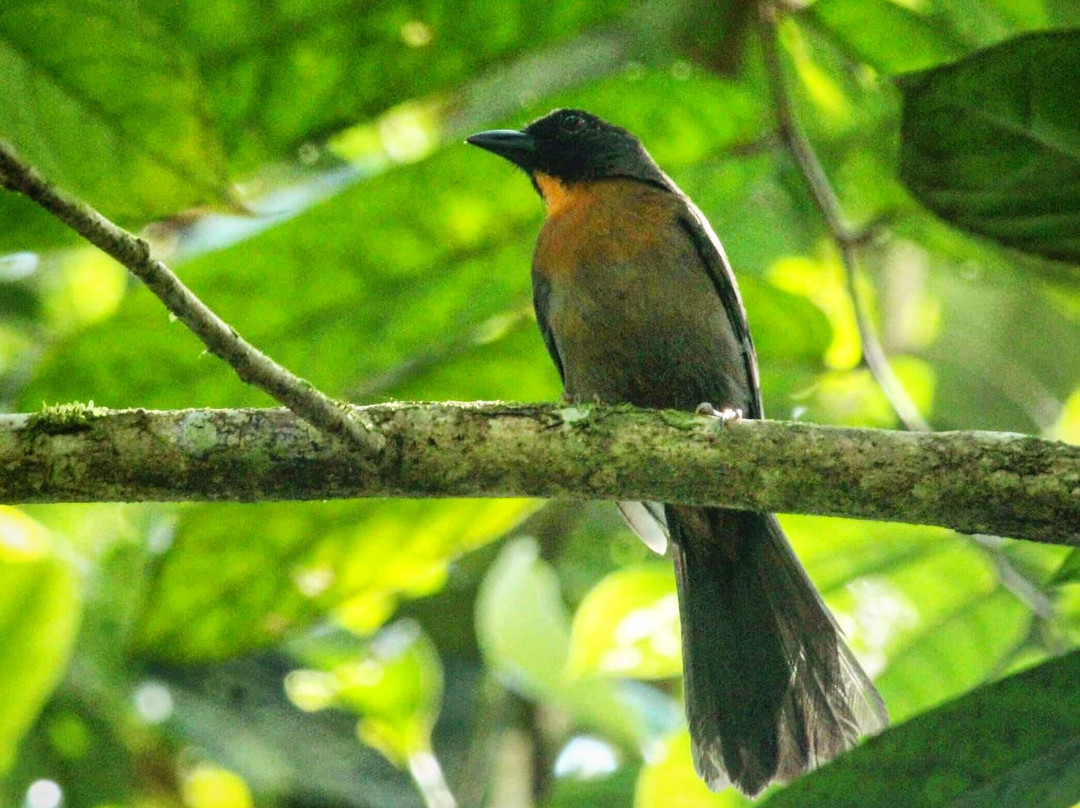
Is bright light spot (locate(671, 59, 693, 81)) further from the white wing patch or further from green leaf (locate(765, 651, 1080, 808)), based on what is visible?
green leaf (locate(765, 651, 1080, 808))

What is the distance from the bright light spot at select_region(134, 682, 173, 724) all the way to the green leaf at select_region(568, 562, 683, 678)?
1.28 meters

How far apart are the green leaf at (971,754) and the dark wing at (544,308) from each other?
186 centimetres

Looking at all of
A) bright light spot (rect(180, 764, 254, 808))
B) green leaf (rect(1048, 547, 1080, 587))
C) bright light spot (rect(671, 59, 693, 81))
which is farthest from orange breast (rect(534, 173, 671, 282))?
bright light spot (rect(180, 764, 254, 808))

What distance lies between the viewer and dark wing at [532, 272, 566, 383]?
3902 millimetres

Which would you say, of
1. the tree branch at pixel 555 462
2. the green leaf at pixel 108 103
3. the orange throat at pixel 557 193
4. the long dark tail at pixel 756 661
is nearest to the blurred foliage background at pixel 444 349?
the green leaf at pixel 108 103

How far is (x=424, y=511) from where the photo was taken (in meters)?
3.59

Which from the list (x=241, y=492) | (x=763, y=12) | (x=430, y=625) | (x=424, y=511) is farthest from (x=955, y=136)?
(x=430, y=625)

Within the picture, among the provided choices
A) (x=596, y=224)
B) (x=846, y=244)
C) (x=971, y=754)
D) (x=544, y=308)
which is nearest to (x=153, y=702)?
(x=544, y=308)

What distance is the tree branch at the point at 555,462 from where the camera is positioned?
233 centimetres

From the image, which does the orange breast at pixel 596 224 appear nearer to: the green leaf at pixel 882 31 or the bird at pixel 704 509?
the bird at pixel 704 509

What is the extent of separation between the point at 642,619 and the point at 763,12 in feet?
5.19

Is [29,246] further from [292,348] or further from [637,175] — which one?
[637,175]

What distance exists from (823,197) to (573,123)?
148cm

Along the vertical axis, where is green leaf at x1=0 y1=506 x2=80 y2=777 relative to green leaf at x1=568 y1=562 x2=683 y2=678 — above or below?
above
